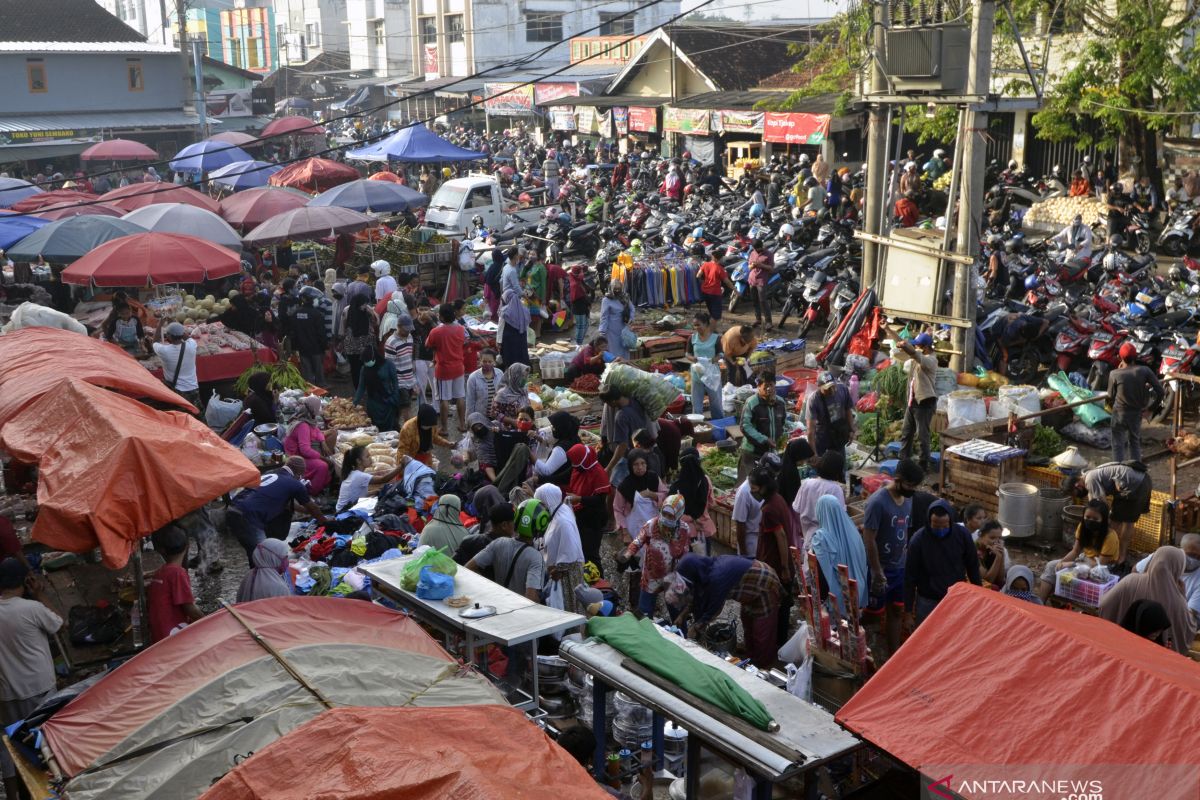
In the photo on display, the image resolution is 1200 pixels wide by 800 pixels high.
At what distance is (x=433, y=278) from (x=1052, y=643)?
624 inches

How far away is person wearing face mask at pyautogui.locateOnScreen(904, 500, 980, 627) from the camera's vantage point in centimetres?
755

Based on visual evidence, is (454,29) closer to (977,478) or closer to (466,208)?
(466,208)

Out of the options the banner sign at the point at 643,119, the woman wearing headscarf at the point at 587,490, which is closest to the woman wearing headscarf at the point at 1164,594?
the woman wearing headscarf at the point at 587,490

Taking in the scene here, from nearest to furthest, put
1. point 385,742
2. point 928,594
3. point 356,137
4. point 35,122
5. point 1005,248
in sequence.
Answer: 1. point 385,742
2. point 928,594
3. point 1005,248
4. point 35,122
5. point 356,137

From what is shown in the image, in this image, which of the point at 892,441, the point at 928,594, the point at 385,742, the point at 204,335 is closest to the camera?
the point at 385,742

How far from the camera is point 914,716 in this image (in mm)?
5156

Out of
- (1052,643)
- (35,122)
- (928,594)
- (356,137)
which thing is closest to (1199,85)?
(928,594)

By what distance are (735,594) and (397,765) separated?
383 centimetres

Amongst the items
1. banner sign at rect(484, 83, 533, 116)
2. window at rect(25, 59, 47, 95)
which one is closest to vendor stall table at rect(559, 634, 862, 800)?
banner sign at rect(484, 83, 533, 116)

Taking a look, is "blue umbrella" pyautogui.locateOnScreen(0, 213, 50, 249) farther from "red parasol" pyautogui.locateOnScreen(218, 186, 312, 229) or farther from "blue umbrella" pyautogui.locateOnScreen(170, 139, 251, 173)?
"blue umbrella" pyautogui.locateOnScreen(170, 139, 251, 173)

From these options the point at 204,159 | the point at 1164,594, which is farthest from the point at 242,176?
the point at 1164,594

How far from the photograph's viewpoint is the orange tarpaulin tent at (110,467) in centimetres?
712

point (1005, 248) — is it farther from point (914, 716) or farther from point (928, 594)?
point (914, 716)

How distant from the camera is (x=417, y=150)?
27.1 meters
